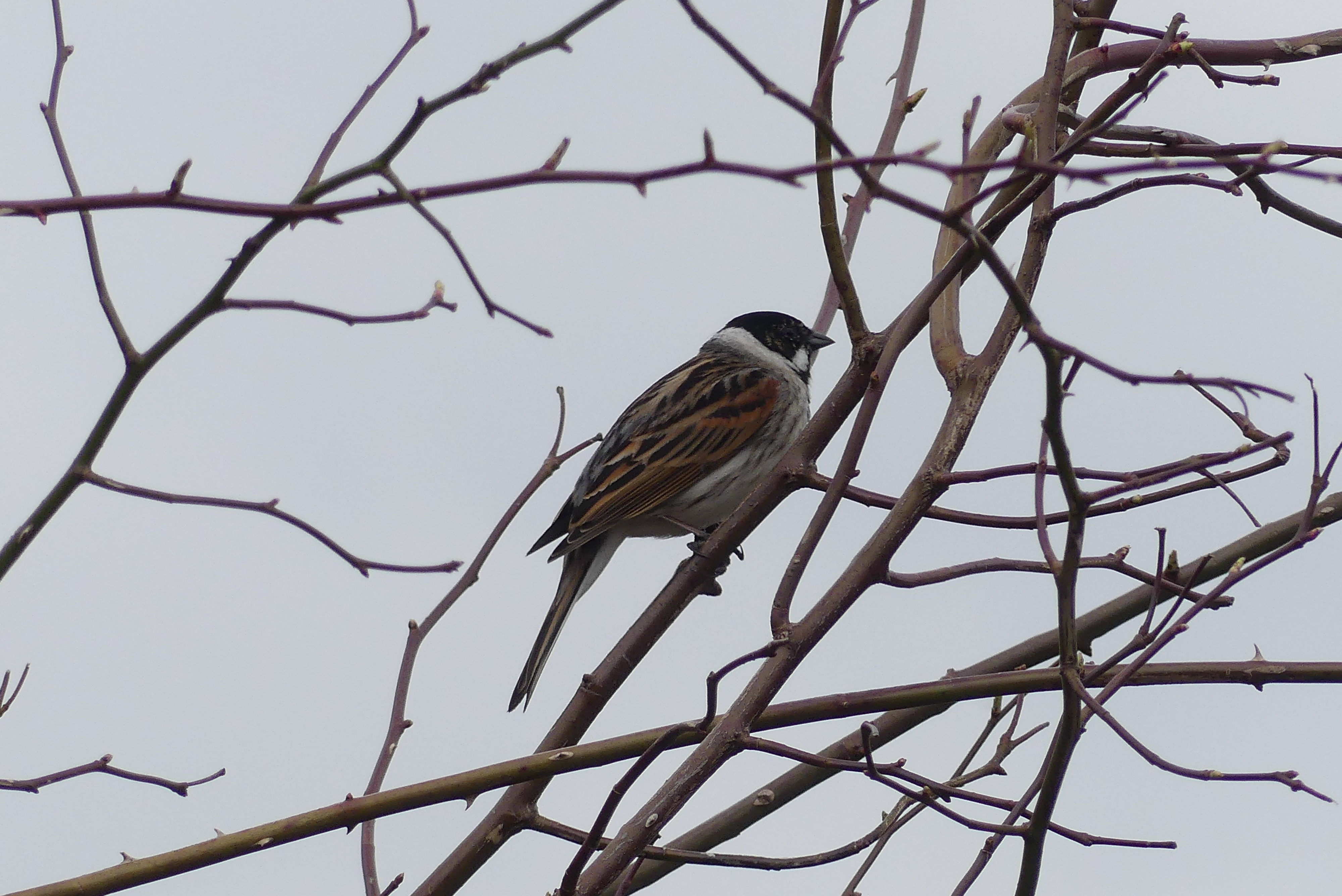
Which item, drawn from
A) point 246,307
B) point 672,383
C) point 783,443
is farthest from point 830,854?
point 672,383

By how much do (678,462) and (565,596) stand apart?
1.00m

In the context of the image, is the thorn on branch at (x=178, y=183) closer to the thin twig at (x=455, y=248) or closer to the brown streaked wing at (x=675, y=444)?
the thin twig at (x=455, y=248)

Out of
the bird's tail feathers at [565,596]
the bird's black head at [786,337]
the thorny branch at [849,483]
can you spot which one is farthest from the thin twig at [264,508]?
the bird's black head at [786,337]

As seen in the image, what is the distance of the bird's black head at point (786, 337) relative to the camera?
817 centimetres

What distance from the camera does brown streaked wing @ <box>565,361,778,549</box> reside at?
22.0ft

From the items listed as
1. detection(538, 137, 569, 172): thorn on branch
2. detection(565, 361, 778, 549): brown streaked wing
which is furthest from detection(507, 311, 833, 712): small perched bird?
detection(538, 137, 569, 172): thorn on branch

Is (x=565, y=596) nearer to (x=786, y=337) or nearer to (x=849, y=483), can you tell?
(x=786, y=337)

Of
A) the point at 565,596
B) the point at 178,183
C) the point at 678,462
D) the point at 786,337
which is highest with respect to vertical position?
the point at 786,337

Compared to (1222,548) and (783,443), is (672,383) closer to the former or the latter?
(783,443)

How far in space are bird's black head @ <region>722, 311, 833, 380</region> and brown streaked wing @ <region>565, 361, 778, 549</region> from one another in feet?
2.06

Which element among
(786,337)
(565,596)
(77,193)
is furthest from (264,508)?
(786,337)

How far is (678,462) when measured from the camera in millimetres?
6957

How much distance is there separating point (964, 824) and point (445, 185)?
177 cm

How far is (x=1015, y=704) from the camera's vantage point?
3809mm
